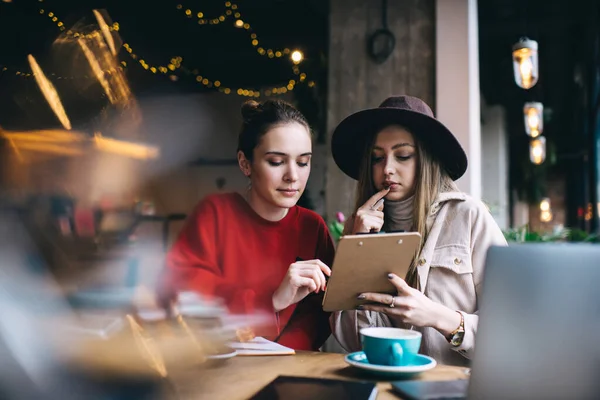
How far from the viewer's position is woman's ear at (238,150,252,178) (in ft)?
5.19

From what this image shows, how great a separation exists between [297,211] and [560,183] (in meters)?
18.9

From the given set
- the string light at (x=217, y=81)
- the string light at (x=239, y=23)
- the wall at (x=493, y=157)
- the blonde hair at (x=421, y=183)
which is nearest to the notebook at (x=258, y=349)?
the blonde hair at (x=421, y=183)

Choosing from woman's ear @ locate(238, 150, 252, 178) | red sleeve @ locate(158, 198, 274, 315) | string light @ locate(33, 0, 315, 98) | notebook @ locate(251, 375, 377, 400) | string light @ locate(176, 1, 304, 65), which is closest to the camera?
string light @ locate(33, 0, 315, 98)

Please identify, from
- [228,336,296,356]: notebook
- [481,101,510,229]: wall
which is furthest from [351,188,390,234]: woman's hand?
[481,101,510,229]: wall

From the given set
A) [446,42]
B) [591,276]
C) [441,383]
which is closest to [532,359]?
[591,276]

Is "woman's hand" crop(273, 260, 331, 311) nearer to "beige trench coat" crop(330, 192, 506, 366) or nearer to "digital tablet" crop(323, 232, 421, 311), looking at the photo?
"digital tablet" crop(323, 232, 421, 311)

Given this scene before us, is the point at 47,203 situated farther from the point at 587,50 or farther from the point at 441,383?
the point at 587,50

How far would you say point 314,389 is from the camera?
3.00 ft

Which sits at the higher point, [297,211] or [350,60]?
[350,60]

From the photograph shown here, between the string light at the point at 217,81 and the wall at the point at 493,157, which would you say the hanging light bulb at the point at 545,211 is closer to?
the wall at the point at 493,157

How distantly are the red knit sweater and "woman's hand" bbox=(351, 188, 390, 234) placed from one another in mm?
200

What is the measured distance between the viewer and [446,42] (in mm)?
3049

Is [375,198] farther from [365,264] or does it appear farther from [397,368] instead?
[397,368]

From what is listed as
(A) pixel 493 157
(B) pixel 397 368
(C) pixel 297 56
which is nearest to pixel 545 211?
(A) pixel 493 157
